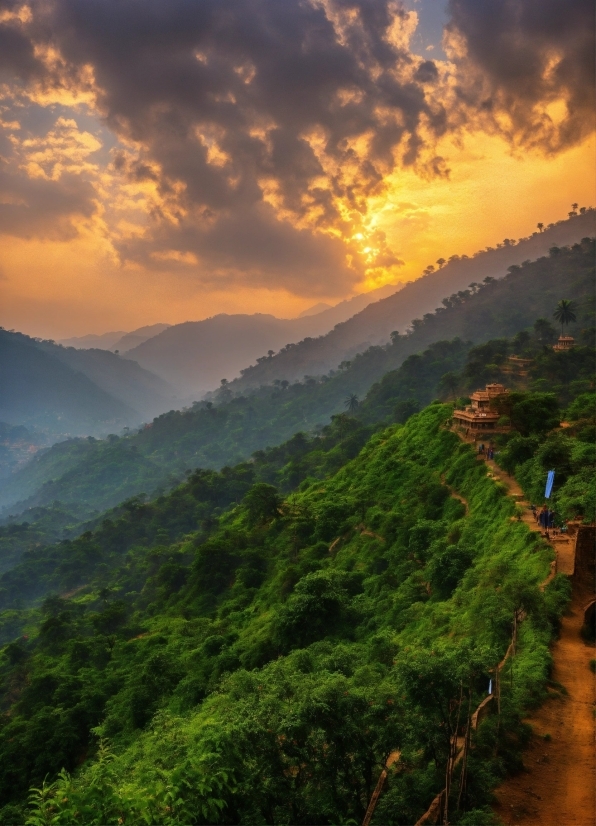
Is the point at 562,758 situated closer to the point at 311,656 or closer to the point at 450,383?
the point at 311,656

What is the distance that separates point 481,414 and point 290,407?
306ft

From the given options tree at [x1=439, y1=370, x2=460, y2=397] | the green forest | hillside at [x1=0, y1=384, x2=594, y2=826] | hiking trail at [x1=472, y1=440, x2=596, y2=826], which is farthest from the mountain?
hiking trail at [x1=472, y1=440, x2=596, y2=826]

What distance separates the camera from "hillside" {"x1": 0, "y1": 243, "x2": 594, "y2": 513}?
315 feet

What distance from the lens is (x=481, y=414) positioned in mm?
33406

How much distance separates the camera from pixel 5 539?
279 feet

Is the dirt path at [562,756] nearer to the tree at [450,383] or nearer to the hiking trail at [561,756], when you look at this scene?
the hiking trail at [561,756]

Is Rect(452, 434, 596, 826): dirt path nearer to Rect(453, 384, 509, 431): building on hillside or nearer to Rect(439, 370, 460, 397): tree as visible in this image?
Rect(453, 384, 509, 431): building on hillside

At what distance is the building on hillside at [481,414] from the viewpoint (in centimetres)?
3312

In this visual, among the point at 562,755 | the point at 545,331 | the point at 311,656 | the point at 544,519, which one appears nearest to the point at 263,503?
the point at 544,519

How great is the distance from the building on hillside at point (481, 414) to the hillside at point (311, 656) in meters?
1.23

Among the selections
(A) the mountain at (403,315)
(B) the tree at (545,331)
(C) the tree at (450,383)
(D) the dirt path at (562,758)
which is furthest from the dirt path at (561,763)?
(A) the mountain at (403,315)

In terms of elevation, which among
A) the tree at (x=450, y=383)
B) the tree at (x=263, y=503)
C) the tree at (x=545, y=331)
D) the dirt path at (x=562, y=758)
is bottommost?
the dirt path at (x=562, y=758)

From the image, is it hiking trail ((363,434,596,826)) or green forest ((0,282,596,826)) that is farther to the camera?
hiking trail ((363,434,596,826))

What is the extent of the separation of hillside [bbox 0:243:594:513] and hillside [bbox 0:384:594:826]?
47.3 meters
